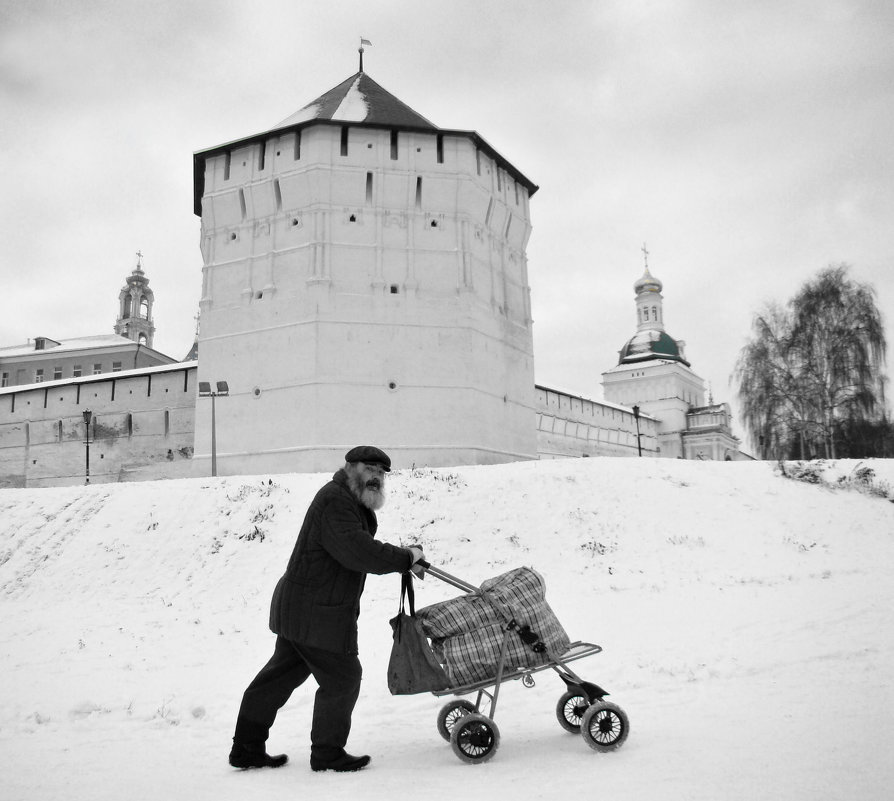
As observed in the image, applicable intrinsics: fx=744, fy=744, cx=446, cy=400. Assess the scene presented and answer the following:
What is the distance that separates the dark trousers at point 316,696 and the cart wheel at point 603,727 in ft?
3.65

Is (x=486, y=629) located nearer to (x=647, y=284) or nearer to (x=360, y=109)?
(x=360, y=109)

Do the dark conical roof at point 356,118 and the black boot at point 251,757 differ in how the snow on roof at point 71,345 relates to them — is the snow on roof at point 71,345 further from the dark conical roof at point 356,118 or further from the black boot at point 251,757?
the black boot at point 251,757

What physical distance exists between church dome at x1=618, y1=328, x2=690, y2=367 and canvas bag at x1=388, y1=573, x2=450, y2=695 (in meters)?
56.7

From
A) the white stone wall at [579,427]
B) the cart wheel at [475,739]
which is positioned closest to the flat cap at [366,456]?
the cart wheel at [475,739]

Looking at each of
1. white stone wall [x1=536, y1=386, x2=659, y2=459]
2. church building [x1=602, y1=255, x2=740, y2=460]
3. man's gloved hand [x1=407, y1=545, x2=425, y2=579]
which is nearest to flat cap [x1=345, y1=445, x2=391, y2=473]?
man's gloved hand [x1=407, y1=545, x2=425, y2=579]

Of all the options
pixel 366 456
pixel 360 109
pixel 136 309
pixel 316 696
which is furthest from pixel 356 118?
pixel 136 309

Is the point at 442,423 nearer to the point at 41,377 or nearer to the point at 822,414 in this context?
the point at 822,414

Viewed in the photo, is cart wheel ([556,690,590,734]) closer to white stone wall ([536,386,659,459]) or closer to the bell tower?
white stone wall ([536,386,659,459])

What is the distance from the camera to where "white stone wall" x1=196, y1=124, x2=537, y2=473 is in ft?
62.1

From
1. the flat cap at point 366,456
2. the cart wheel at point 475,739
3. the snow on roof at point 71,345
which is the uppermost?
the snow on roof at point 71,345

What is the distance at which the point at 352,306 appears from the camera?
19.3 metres

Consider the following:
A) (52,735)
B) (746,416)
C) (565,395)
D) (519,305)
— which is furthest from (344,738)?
(565,395)

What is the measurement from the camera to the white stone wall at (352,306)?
18.9 metres

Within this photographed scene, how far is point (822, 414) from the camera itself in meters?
21.2
